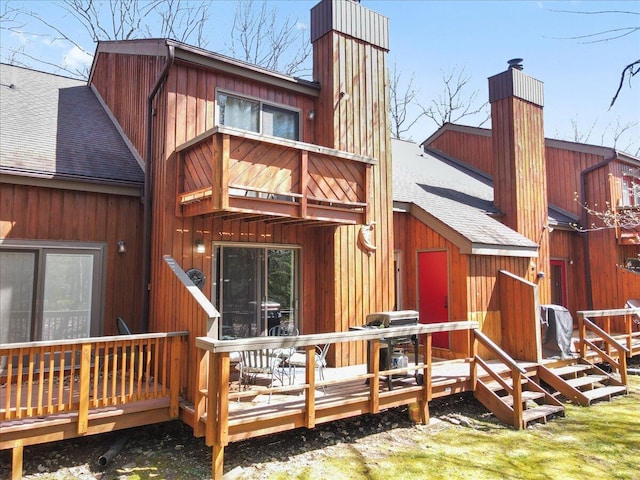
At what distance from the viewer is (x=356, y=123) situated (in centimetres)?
845

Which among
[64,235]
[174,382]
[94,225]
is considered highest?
[94,225]

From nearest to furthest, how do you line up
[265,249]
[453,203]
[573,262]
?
[265,249], [453,203], [573,262]

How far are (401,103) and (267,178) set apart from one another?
→ 21.9 meters

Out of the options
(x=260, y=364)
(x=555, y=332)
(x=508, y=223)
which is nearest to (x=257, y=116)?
(x=260, y=364)

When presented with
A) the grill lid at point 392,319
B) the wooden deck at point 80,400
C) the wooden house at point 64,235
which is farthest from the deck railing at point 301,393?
the wooden house at point 64,235

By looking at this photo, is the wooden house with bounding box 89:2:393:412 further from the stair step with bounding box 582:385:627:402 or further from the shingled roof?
the stair step with bounding box 582:385:627:402

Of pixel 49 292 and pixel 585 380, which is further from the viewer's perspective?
pixel 585 380

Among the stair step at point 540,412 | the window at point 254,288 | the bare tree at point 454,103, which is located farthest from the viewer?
the bare tree at point 454,103

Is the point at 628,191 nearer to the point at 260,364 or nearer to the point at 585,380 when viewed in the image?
the point at 585,380

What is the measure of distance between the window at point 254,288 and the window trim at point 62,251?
1685 millimetres

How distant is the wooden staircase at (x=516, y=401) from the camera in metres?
6.64

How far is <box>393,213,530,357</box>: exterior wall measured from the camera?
8641 mm

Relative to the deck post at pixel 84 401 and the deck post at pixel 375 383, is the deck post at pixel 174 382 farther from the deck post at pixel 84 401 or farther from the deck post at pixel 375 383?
the deck post at pixel 375 383

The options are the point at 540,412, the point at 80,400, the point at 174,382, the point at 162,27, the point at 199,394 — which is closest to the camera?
the point at 80,400
